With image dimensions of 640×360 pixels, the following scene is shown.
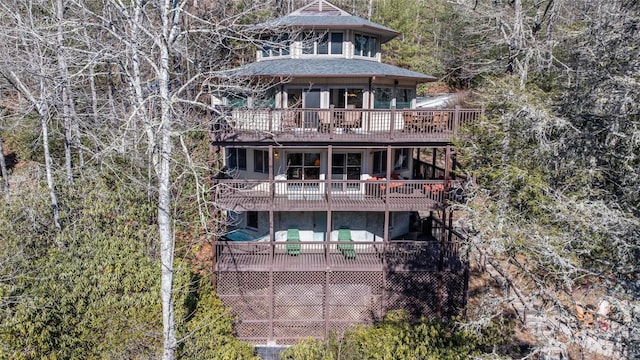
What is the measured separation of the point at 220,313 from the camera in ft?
37.1

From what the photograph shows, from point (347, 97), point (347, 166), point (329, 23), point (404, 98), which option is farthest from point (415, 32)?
point (347, 166)

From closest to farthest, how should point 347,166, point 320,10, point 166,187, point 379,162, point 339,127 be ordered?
point 166,187, point 339,127, point 347,166, point 379,162, point 320,10

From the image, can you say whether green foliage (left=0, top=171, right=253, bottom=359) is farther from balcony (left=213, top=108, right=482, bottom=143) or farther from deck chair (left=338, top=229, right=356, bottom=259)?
deck chair (left=338, top=229, right=356, bottom=259)

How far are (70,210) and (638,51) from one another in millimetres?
16134

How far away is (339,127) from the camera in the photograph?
13984mm

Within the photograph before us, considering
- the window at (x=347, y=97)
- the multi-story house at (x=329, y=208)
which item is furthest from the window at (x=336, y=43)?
the window at (x=347, y=97)

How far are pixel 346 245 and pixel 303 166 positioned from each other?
12.3 feet

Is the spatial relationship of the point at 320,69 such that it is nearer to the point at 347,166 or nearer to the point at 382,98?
the point at 382,98

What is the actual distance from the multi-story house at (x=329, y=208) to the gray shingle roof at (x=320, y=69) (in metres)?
0.07

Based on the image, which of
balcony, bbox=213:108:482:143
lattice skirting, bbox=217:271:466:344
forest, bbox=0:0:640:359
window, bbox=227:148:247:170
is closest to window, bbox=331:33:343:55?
balcony, bbox=213:108:482:143

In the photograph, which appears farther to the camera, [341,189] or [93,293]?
[341,189]

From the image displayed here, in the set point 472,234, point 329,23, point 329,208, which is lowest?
point 329,208

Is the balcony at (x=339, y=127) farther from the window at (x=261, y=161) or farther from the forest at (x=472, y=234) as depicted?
the window at (x=261, y=161)

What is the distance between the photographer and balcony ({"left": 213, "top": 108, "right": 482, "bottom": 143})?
12.9m
